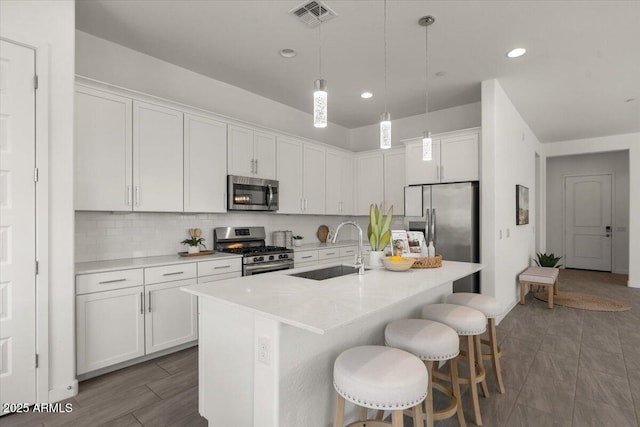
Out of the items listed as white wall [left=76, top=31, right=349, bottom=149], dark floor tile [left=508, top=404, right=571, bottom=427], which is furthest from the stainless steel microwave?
dark floor tile [left=508, top=404, right=571, bottom=427]

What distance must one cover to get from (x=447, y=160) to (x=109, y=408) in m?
4.31

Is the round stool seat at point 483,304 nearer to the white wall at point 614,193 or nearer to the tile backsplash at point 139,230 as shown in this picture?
the tile backsplash at point 139,230

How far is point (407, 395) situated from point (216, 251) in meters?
3.04

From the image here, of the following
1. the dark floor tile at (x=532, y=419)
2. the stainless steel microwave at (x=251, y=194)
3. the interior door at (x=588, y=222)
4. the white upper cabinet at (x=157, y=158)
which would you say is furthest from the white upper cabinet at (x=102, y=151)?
the interior door at (x=588, y=222)

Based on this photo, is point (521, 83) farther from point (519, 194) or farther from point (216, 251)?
point (216, 251)

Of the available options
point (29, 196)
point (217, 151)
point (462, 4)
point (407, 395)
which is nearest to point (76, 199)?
point (29, 196)

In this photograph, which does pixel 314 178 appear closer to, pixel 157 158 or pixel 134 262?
pixel 157 158

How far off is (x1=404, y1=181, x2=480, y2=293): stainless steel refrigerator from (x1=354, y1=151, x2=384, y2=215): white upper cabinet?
104 centimetres

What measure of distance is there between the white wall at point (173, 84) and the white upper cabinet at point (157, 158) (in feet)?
1.49

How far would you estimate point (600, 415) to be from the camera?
2266 mm

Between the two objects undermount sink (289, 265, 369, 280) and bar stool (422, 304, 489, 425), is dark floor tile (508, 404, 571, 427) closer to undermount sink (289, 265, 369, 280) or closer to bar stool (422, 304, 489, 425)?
bar stool (422, 304, 489, 425)

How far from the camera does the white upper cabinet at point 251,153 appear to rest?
3980mm

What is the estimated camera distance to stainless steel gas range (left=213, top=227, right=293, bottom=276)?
381 centimetres

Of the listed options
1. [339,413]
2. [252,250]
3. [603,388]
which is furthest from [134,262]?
[603,388]
